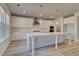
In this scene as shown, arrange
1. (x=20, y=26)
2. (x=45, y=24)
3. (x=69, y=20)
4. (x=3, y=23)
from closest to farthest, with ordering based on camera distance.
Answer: (x=3, y=23) → (x=69, y=20) → (x=20, y=26) → (x=45, y=24)

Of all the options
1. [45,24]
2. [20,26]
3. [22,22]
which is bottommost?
[20,26]

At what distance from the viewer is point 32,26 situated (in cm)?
927

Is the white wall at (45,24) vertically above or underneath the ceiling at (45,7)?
underneath

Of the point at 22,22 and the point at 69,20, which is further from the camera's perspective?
the point at 22,22

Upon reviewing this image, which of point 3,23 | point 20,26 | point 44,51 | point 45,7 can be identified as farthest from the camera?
point 20,26

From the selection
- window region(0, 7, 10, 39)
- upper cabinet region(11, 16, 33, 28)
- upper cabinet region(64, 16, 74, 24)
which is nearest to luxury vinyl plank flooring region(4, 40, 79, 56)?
window region(0, 7, 10, 39)

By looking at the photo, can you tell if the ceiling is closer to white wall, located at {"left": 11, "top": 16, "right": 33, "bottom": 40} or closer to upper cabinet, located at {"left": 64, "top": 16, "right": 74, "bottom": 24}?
upper cabinet, located at {"left": 64, "top": 16, "right": 74, "bottom": 24}

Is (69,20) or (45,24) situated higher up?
(69,20)

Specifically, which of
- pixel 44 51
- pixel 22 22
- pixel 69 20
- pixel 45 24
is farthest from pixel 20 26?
pixel 44 51

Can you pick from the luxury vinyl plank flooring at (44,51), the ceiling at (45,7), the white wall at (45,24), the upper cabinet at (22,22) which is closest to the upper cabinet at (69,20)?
the ceiling at (45,7)

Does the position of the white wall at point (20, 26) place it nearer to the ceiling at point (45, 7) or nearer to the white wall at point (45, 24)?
the white wall at point (45, 24)

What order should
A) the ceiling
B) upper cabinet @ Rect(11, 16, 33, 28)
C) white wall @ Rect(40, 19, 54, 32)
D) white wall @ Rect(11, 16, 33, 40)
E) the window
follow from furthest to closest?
1. white wall @ Rect(40, 19, 54, 32)
2. upper cabinet @ Rect(11, 16, 33, 28)
3. white wall @ Rect(11, 16, 33, 40)
4. the ceiling
5. the window

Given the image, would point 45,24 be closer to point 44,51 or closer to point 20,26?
point 20,26

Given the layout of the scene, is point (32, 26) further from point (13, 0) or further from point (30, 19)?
point (13, 0)
